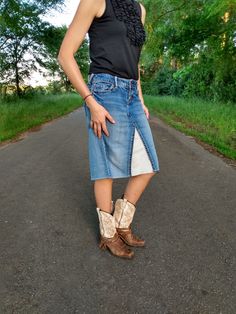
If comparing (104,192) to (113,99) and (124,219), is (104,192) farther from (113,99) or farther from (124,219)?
(113,99)

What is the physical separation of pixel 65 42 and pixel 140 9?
70 cm

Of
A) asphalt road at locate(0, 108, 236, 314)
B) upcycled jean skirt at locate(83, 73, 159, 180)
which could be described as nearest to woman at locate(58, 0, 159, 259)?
upcycled jean skirt at locate(83, 73, 159, 180)

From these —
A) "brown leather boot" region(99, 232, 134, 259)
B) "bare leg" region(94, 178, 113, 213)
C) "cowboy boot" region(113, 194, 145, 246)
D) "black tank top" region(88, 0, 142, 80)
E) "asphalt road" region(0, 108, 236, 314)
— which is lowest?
"asphalt road" region(0, 108, 236, 314)

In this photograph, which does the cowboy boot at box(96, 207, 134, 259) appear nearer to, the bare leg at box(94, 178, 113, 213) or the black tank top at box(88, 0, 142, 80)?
the bare leg at box(94, 178, 113, 213)

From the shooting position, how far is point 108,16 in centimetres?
262

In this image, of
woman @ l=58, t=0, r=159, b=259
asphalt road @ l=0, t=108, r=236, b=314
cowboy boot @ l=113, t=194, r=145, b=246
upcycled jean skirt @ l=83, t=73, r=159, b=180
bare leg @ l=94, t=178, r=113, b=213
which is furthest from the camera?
cowboy boot @ l=113, t=194, r=145, b=246

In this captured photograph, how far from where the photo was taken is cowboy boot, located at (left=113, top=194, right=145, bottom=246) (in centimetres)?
308

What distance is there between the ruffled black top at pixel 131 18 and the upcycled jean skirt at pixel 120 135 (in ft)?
1.01

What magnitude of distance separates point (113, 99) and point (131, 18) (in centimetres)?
60

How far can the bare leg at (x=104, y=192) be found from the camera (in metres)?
2.96

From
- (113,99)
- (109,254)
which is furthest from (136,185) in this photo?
(113,99)

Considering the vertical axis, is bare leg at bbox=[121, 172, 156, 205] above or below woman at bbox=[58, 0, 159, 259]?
below

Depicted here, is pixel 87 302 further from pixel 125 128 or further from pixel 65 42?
pixel 65 42

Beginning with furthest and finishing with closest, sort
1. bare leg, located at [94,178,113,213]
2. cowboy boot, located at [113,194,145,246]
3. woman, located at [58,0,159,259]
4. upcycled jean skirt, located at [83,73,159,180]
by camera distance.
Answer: cowboy boot, located at [113,194,145,246], bare leg, located at [94,178,113,213], upcycled jean skirt, located at [83,73,159,180], woman, located at [58,0,159,259]
